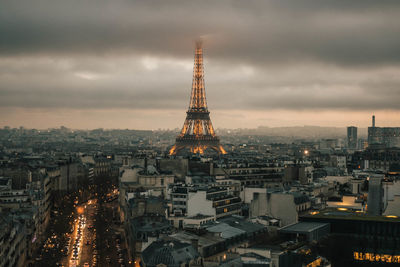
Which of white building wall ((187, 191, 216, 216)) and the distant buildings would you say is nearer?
white building wall ((187, 191, 216, 216))

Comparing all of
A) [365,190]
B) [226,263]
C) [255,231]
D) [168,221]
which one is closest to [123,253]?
[168,221]

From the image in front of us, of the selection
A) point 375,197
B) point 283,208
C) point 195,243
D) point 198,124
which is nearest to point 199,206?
point 283,208

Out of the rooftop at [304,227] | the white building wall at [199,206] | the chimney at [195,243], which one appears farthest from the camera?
the white building wall at [199,206]

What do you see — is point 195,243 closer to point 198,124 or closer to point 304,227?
point 304,227

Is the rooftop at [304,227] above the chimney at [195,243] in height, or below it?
above

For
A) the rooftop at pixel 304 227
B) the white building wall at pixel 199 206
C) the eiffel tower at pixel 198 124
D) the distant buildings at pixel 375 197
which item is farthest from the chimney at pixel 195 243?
the eiffel tower at pixel 198 124

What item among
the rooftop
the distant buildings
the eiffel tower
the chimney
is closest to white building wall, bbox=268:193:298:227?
the rooftop

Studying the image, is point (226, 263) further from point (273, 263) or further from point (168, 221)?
point (168, 221)

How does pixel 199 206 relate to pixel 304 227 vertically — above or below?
above

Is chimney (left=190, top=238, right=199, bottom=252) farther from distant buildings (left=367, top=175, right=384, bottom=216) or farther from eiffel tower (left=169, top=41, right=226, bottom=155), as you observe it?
eiffel tower (left=169, top=41, right=226, bottom=155)

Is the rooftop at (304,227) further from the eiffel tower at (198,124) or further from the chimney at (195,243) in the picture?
the eiffel tower at (198,124)
